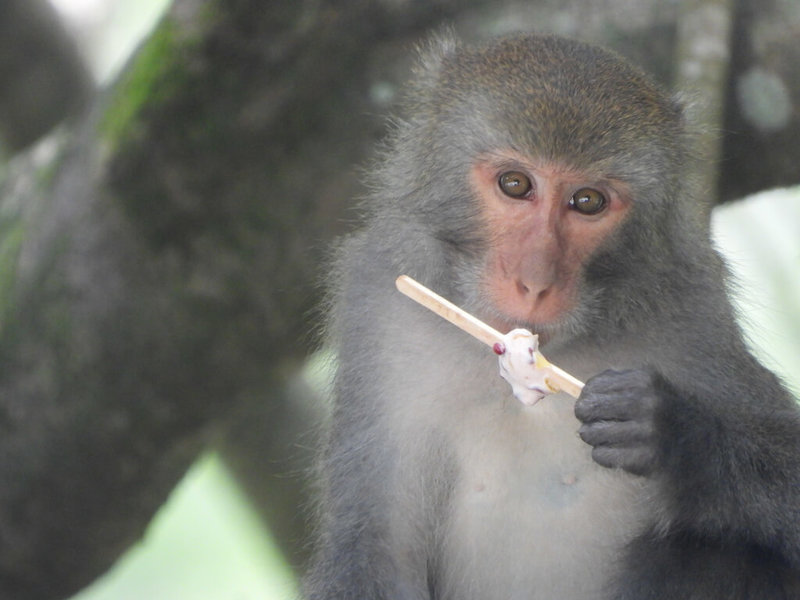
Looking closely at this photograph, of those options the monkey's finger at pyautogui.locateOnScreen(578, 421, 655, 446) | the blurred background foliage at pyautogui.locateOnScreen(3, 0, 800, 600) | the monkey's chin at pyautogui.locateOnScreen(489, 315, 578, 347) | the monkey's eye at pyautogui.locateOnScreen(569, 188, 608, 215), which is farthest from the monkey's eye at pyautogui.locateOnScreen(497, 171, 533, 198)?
the blurred background foliage at pyautogui.locateOnScreen(3, 0, 800, 600)

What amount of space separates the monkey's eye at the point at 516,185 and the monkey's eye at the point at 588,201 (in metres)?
0.14

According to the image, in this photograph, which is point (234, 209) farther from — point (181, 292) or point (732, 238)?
point (732, 238)

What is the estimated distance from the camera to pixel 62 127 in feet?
22.4

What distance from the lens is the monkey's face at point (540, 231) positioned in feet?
10.9

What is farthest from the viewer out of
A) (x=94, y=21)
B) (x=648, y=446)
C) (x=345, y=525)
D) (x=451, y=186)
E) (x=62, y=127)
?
(x=94, y=21)

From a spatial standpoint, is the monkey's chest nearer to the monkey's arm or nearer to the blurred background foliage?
the monkey's arm

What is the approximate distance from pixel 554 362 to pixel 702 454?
0.55 meters

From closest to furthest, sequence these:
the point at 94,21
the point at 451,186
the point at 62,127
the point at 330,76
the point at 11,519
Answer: the point at 451,186 → the point at 330,76 → the point at 11,519 → the point at 62,127 → the point at 94,21

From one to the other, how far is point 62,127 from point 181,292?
5.08 ft

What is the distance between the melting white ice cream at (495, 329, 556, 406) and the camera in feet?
10.5

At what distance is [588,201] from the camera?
345cm

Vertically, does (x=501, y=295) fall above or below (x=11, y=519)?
above

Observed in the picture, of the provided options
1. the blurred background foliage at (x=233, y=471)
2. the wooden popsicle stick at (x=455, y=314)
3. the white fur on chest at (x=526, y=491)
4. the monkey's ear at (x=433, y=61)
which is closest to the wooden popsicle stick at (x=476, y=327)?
the wooden popsicle stick at (x=455, y=314)

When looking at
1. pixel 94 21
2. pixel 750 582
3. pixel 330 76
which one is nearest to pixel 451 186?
pixel 750 582
